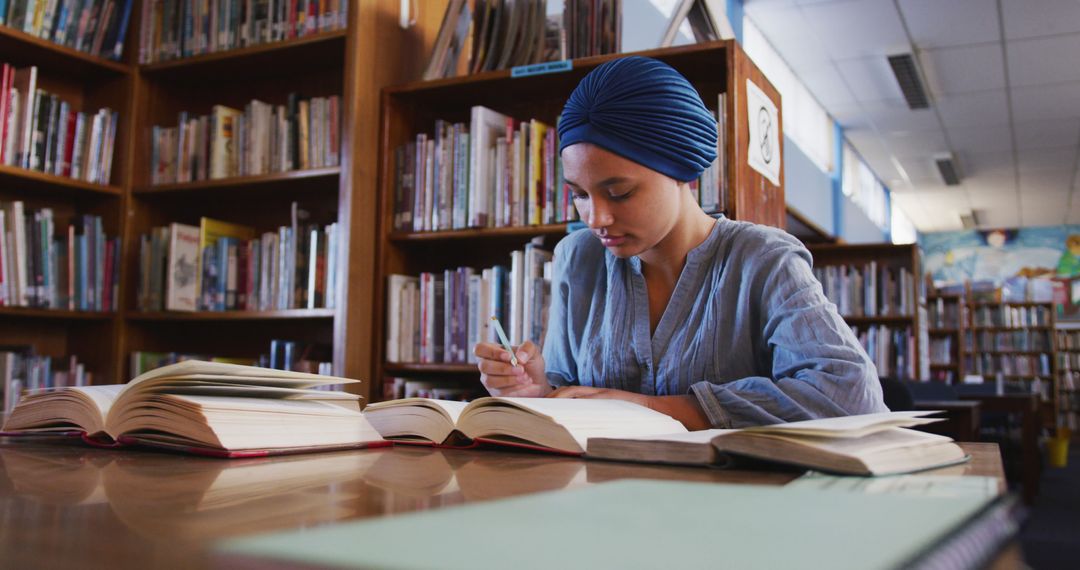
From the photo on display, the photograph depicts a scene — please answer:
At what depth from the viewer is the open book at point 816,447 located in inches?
27.9

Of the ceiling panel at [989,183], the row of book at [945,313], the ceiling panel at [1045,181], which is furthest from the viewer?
the ceiling panel at [989,183]

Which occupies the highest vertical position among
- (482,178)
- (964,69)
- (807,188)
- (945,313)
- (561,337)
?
(964,69)

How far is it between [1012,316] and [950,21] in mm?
6168

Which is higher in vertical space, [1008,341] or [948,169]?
[948,169]

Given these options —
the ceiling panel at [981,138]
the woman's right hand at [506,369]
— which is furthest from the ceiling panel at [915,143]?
the woman's right hand at [506,369]

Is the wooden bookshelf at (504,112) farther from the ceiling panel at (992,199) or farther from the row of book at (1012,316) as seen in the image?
the row of book at (1012,316)

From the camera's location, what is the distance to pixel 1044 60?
6344 millimetres

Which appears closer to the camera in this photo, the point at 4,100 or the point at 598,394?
the point at 598,394

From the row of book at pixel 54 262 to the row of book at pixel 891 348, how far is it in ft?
13.0

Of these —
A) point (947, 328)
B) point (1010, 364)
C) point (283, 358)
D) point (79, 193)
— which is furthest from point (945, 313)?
point (79, 193)

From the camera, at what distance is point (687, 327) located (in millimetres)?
1504

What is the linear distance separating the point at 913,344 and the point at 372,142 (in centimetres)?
364

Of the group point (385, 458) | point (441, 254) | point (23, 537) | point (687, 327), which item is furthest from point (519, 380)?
point (441, 254)

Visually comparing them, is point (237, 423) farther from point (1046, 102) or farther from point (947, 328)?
point (947, 328)
